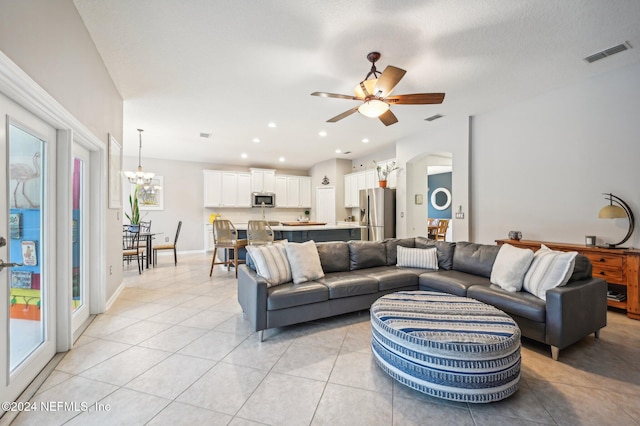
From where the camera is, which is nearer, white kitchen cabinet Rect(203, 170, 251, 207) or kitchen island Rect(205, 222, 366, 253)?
kitchen island Rect(205, 222, 366, 253)

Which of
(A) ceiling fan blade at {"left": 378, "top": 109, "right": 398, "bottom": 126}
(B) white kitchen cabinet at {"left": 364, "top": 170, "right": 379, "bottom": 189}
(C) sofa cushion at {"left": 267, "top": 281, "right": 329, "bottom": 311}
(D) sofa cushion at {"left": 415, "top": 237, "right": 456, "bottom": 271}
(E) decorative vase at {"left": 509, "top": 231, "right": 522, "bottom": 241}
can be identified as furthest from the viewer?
(B) white kitchen cabinet at {"left": 364, "top": 170, "right": 379, "bottom": 189}

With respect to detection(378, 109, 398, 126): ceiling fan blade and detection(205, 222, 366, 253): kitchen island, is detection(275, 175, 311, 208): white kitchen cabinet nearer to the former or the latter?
detection(205, 222, 366, 253): kitchen island

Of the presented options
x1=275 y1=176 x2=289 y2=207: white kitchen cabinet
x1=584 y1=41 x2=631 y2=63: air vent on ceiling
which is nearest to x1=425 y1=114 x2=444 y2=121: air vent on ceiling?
x1=584 y1=41 x2=631 y2=63: air vent on ceiling

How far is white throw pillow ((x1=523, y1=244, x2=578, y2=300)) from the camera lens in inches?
89.0

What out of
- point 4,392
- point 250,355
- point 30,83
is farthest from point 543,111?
point 4,392

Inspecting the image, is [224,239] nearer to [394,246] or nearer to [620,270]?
[394,246]

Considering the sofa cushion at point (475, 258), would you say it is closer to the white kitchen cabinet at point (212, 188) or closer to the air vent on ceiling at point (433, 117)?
the air vent on ceiling at point (433, 117)

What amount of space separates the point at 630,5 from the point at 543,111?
1.80 m

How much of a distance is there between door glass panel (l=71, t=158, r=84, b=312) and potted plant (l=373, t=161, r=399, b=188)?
528 centimetres

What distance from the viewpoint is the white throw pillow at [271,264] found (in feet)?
8.91

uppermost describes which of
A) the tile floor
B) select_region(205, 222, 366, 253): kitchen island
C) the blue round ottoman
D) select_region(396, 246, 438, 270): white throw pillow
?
select_region(205, 222, 366, 253): kitchen island

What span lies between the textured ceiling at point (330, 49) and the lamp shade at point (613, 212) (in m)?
1.66

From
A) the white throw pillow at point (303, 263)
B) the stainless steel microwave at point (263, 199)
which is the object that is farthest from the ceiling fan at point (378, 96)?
the stainless steel microwave at point (263, 199)

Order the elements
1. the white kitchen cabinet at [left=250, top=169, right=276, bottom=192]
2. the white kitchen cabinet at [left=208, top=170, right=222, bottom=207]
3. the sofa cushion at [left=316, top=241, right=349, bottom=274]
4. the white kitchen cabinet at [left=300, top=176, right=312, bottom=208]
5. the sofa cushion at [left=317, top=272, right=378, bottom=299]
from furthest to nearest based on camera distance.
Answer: the white kitchen cabinet at [left=300, top=176, right=312, bottom=208]
the white kitchen cabinet at [left=250, top=169, right=276, bottom=192]
the white kitchen cabinet at [left=208, top=170, right=222, bottom=207]
the sofa cushion at [left=316, top=241, right=349, bottom=274]
the sofa cushion at [left=317, top=272, right=378, bottom=299]
